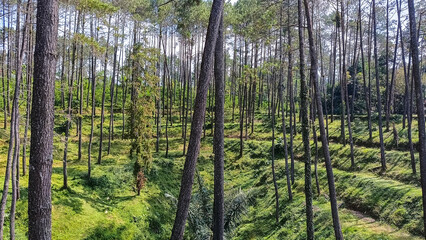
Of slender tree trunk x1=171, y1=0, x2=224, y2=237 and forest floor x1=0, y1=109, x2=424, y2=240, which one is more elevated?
slender tree trunk x1=171, y1=0, x2=224, y2=237

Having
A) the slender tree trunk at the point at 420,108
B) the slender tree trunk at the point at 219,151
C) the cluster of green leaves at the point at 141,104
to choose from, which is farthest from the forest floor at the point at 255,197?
the slender tree trunk at the point at 420,108

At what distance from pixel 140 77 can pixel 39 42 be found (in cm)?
1191

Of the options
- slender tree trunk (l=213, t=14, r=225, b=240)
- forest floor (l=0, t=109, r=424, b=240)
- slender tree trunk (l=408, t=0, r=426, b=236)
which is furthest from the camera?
forest floor (l=0, t=109, r=424, b=240)

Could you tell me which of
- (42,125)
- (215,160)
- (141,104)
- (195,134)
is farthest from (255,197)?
(42,125)

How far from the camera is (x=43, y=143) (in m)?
3.98

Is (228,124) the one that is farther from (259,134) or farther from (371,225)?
(371,225)

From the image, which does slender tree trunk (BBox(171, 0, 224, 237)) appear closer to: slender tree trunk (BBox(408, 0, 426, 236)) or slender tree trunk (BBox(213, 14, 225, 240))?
slender tree trunk (BBox(213, 14, 225, 240))

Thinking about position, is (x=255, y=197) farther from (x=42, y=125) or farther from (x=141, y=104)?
(x=42, y=125)

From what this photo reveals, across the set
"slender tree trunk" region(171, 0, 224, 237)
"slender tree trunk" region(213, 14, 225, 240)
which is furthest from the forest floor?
"slender tree trunk" region(171, 0, 224, 237)

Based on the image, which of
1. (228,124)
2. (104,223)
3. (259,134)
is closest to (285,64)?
(104,223)

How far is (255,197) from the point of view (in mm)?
17047

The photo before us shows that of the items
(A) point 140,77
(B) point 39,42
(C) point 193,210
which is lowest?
(C) point 193,210

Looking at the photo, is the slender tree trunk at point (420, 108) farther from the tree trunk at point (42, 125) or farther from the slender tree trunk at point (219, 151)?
the tree trunk at point (42, 125)

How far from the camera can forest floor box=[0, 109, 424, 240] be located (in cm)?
1165
